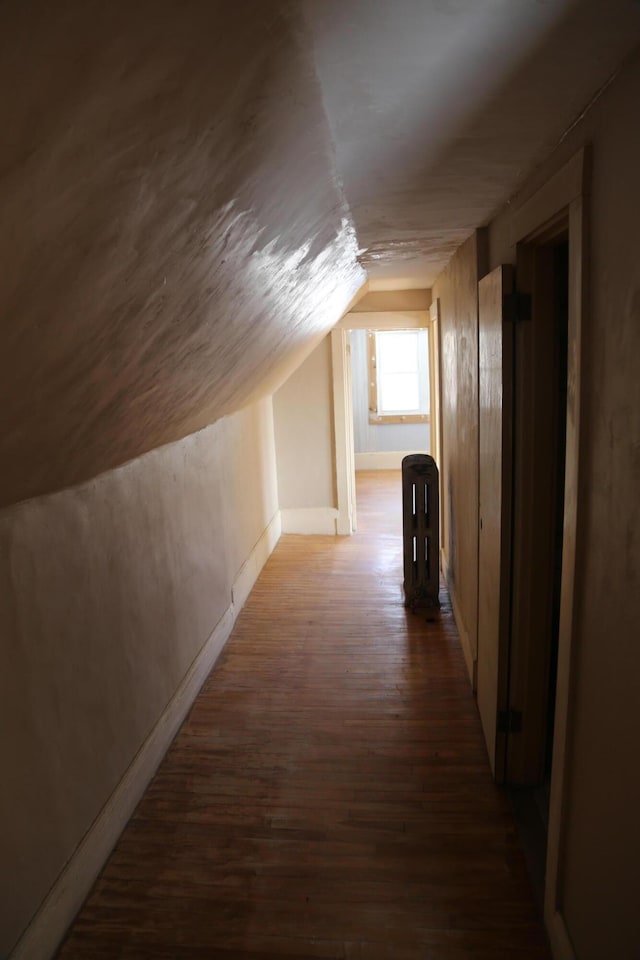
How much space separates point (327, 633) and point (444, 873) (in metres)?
1.94

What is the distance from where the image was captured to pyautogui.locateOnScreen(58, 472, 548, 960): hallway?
6.16 feet

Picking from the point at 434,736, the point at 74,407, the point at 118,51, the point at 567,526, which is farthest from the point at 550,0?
the point at 434,736

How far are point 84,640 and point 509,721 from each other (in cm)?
163

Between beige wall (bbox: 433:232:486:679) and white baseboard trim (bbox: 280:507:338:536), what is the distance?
1.79 meters

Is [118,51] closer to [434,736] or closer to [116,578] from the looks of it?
[116,578]

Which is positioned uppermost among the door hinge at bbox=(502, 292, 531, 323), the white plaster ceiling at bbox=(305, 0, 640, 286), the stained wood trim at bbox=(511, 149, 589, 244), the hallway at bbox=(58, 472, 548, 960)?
the white plaster ceiling at bbox=(305, 0, 640, 286)

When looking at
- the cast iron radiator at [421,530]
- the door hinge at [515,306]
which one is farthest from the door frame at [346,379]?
the door hinge at [515,306]

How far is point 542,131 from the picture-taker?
1.50 metres

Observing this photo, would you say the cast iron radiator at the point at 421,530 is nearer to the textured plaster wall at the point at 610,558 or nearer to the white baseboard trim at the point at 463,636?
the white baseboard trim at the point at 463,636

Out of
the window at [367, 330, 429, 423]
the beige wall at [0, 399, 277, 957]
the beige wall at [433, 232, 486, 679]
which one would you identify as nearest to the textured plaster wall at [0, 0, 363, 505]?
the beige wall at [0, 399, 277, 957]

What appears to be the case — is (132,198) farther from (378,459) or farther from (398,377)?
(398,377)

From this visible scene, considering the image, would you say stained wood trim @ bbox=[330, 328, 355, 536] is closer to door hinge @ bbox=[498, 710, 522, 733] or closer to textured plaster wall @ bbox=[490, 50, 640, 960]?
door hinge @ bbox=[498, 710, 522, 733]

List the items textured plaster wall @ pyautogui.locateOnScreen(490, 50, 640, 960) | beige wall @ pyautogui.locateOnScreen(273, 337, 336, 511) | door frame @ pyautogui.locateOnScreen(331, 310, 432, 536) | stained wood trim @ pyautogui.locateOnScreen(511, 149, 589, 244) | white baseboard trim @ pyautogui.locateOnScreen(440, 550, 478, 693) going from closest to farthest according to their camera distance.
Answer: textured plaster wall @ pyautogui.locateOnScreen(490, 50, 640, 960), stained wood trim @ pyautogui.locateOnScreen(511, 149, 589, 244), white baseboard trim @ pyautogui.locateOnScreen(440, 550, 478, 693), door frame @ pyautogui.locateOnScreen(331, 310, 432, 536), beige wall @ pyautogui.locateOnScreen(273, 337, 336, 511)

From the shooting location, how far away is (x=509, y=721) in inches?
94.6
